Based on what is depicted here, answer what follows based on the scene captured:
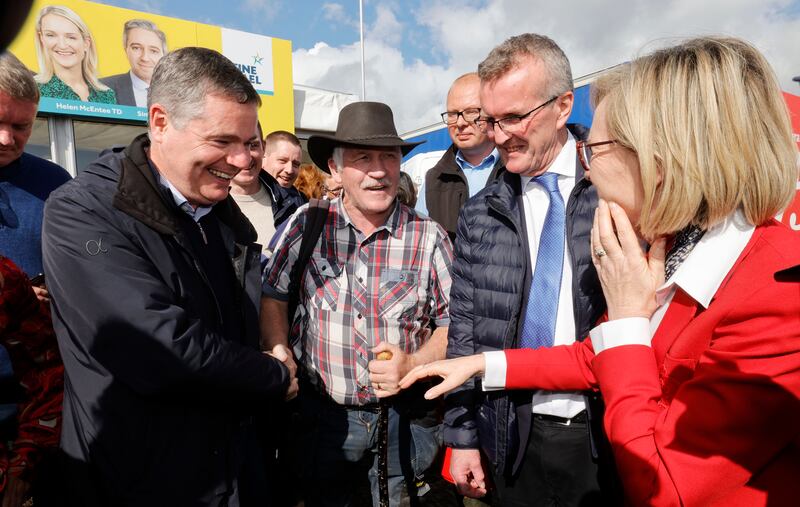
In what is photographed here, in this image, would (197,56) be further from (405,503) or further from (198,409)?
(405,503)

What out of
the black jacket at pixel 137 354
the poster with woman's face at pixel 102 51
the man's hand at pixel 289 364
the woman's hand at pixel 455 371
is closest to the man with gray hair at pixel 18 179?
the black jacket at pixel 137 354

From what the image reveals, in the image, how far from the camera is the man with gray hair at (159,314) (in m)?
1.54

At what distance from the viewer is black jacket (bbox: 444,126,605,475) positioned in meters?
1.93

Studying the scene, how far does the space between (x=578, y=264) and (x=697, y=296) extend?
692 mm

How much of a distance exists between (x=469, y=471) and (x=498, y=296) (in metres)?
0.86

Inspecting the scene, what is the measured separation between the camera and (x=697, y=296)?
1.22 meters

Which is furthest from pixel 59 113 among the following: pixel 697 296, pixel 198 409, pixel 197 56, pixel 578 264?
pixel 697 296

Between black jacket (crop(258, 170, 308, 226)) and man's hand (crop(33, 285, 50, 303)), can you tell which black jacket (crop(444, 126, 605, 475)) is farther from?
black jacket (crop(258, 170, 308, 226))

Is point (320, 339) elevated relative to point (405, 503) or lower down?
elevated

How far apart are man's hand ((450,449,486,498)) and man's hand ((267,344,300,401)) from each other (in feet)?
2.69

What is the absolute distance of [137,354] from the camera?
155cm

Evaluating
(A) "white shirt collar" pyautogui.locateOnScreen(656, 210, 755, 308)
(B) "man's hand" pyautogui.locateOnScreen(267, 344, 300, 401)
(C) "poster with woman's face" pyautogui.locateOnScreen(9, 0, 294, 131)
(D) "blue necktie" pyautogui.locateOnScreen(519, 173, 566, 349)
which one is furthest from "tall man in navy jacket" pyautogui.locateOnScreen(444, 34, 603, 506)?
(C) "poster with woman's face" pyautogui.locateOnScreen(9, 0, 294, 131)

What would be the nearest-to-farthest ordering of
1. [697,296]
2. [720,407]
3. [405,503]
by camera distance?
[720,407], [697,296], [405,503]

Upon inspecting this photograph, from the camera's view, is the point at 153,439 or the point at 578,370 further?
the point at 578,370
